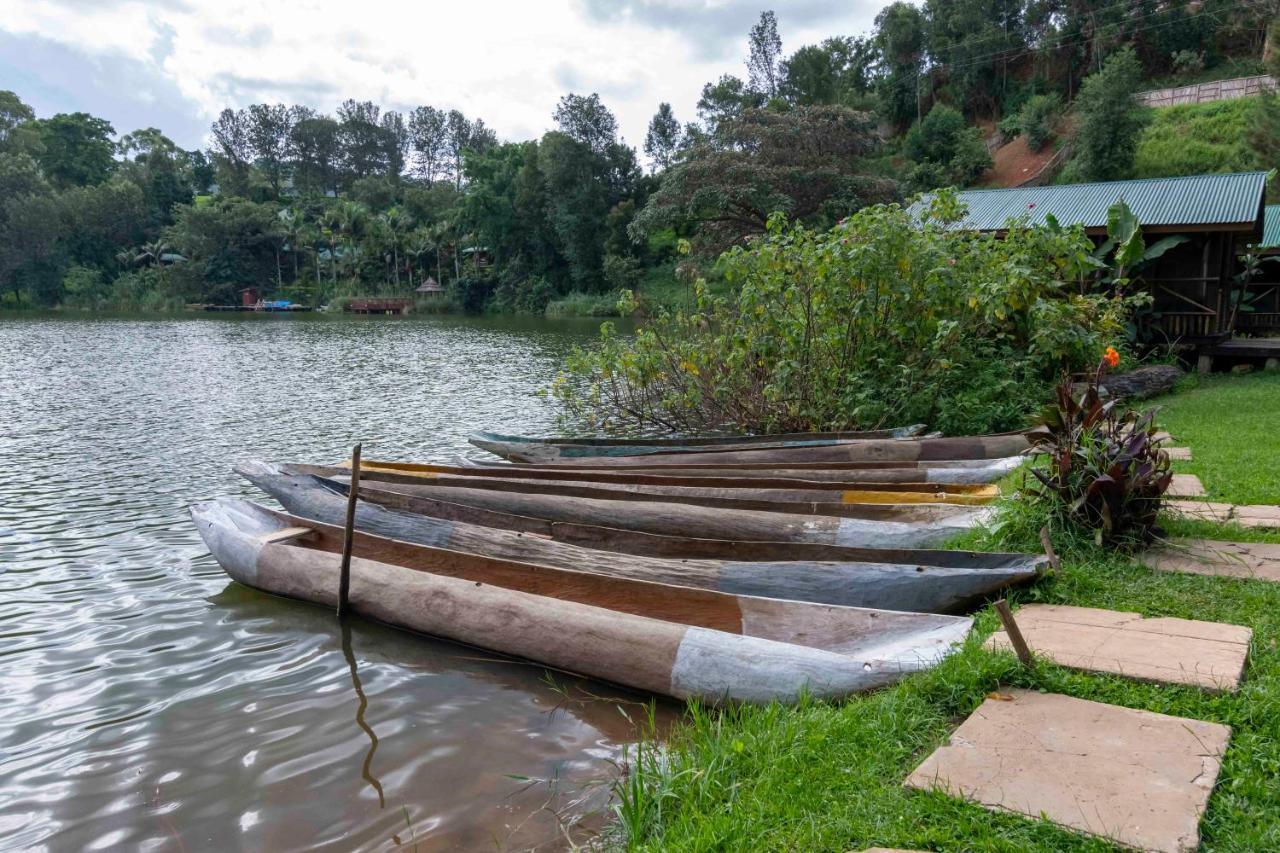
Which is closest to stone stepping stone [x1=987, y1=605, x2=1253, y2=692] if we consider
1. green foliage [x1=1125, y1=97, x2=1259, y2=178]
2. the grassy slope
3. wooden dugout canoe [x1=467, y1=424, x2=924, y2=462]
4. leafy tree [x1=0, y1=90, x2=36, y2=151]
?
the grassy slope

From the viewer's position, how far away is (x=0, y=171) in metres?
65.1

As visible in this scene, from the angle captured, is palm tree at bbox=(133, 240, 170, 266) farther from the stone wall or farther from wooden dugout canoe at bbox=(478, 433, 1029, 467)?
wooden dugout canoe at bbox=(478, 433, 1029, 467)

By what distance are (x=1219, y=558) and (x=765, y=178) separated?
87.6 ft

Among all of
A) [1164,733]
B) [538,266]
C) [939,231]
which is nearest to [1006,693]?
[1164,733]

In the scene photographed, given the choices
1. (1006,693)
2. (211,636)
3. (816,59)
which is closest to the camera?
(1006,693)

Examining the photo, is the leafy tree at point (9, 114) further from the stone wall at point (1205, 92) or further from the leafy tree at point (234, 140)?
the stone wall at point (1205, 92)

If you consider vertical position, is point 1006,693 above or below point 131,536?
above

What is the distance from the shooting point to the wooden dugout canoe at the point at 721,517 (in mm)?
5180

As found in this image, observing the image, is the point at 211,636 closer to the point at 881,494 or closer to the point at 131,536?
the point at 131,536

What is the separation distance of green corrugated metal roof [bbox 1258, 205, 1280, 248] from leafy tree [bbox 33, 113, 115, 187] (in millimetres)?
93285

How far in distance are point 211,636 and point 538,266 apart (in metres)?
60.0

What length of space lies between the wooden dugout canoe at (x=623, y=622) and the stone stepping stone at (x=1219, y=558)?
1.39m

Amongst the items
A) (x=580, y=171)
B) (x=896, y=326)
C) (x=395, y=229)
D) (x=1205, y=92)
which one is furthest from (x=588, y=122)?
(x=896, y=326)

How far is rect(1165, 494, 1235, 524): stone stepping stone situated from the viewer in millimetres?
4918
